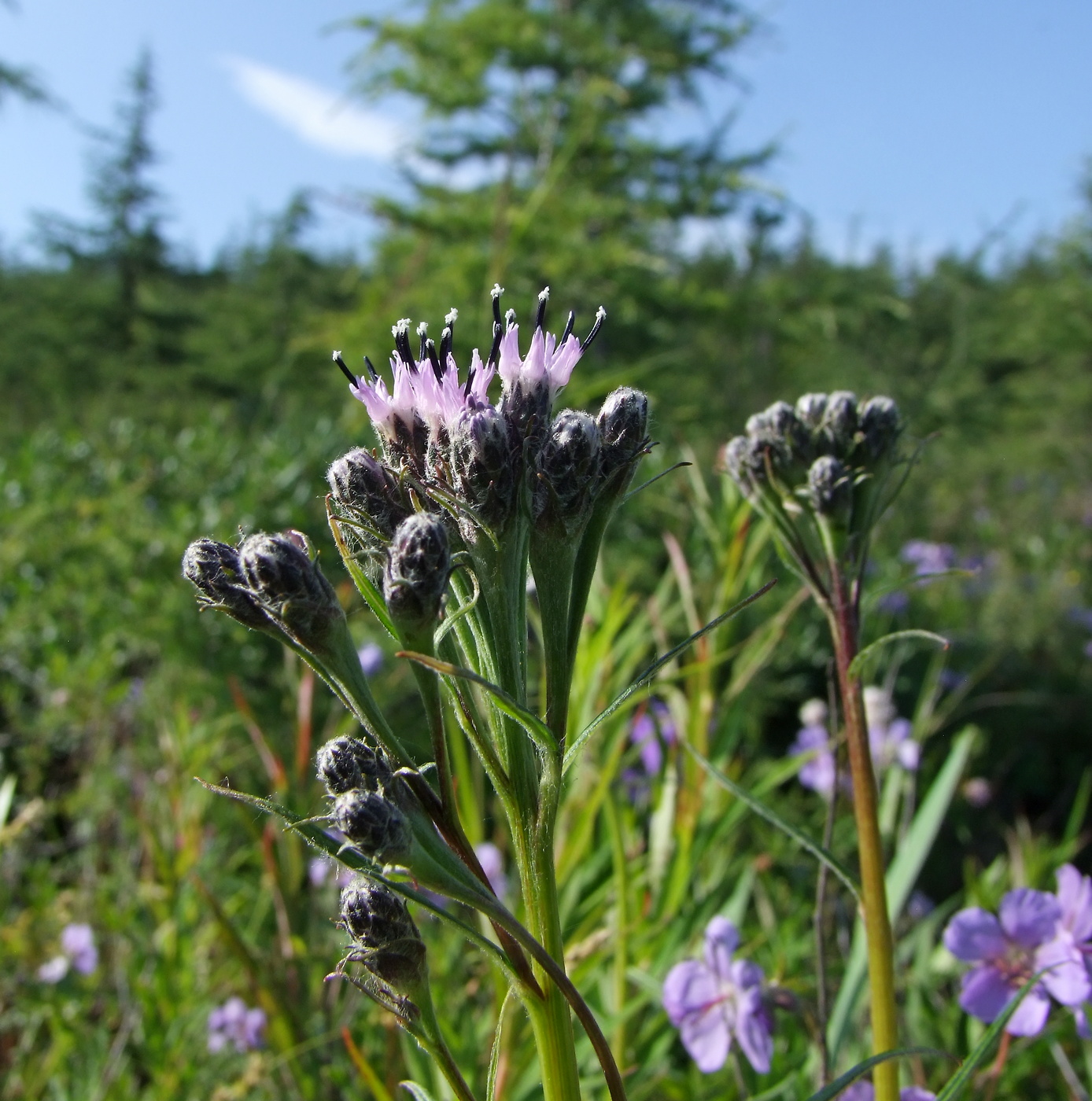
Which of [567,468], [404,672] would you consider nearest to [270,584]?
[567,468]

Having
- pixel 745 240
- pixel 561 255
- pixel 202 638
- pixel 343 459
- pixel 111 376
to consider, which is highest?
pixel 745 240

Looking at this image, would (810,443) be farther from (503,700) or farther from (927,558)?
(927,558)

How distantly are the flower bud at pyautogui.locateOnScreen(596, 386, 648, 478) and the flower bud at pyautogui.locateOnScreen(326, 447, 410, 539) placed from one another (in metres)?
0.17

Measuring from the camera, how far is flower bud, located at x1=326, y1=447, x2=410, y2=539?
0.69m

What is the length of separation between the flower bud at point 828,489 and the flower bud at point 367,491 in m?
0.42

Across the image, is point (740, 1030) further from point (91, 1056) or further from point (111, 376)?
point (111, 376)

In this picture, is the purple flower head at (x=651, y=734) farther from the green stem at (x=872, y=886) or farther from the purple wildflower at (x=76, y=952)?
the purple wildflower at (x=76, y=952)

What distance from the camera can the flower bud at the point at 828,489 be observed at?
90cm

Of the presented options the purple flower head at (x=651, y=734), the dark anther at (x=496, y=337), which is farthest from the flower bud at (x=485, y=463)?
the purple flower head at (x=651, y=734)

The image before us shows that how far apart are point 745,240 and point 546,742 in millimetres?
8876

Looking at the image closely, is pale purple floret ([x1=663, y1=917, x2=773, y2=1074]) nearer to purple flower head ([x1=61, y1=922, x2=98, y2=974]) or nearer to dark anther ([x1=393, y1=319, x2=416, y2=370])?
dark anther ([x1=393, y1=319, x2=416, y2=370])

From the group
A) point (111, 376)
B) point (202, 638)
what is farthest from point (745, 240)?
point (111, 376)

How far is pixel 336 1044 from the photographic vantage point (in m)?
1.80

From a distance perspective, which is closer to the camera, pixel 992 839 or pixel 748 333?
pixel 992 839
